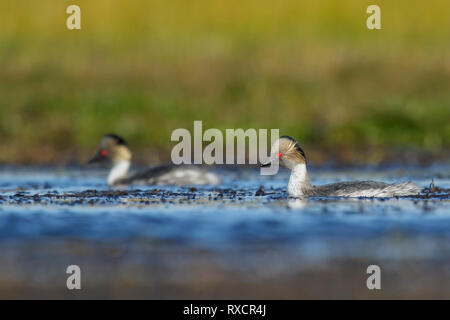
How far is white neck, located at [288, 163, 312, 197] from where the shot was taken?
1182cm

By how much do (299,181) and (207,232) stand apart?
2706mm

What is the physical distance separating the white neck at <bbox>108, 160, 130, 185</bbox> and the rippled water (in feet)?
3.78

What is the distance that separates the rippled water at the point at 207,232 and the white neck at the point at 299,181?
29 cm

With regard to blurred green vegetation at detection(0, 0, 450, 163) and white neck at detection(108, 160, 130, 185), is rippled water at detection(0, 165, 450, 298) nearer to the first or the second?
white neck at detection(108, 160, 130, 185)

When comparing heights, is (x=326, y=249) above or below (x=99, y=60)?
below

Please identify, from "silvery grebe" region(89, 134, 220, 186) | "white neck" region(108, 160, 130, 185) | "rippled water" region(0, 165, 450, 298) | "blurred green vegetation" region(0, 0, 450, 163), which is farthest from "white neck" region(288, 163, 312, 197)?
"blurred green vegetation" region(0, 0, 450, 163)

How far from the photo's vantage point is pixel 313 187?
11.9m

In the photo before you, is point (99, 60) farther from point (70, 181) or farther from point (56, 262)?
point (56, 262)

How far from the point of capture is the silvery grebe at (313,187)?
11.5 m

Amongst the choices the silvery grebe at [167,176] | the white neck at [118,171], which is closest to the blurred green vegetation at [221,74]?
the white neck at [118,171]

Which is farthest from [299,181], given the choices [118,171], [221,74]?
[221,74]

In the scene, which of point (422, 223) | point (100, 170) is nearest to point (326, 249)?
point (422, 223)
